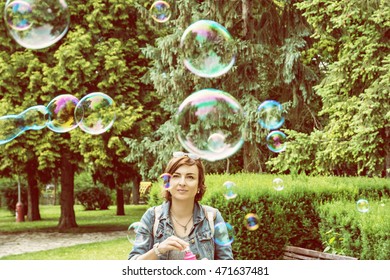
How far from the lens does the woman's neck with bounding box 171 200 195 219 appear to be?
11.2ft

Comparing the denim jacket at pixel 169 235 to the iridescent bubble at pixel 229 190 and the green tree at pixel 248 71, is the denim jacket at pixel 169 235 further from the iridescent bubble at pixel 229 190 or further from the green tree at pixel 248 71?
the green tree at pixel 248 71

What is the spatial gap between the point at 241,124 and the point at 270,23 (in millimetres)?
3242

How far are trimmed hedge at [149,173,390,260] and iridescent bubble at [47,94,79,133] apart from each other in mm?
1562

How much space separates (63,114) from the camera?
306 inches

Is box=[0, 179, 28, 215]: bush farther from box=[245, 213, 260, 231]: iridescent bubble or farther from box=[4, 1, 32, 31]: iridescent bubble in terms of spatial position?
box=[245, 213, 260, 231]: iridescent bubble

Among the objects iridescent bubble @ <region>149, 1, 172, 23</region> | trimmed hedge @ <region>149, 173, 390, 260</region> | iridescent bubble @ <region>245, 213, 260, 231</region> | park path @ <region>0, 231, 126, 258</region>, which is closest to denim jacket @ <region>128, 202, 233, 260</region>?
iridescent bubble @ <region>245, 213, 260, 231</region>

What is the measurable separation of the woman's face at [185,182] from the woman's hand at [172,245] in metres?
0.29

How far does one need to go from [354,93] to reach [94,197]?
1897 centimetres

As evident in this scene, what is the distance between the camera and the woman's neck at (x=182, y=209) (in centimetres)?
341

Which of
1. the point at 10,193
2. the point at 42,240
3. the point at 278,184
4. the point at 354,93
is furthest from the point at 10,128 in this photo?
the point at 10,193

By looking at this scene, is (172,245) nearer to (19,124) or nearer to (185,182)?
(185,182)

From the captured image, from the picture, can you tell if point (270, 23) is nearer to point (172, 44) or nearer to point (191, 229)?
point (172, 44)

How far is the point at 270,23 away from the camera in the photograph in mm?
15766

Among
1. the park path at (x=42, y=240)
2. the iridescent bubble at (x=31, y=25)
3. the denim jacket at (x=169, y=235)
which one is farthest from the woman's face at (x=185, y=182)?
the park path at (x=42, y=240)
